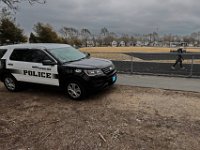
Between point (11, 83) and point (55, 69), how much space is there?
2283 millimetres

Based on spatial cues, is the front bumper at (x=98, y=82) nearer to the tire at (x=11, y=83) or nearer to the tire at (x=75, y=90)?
the tire at (x=75, y=90)

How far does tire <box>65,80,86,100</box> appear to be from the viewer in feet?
22.2

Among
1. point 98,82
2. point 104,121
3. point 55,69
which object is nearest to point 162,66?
point 98,82

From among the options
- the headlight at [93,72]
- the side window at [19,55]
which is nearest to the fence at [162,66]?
the headlight at [93,72]

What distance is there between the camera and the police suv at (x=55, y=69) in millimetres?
6746

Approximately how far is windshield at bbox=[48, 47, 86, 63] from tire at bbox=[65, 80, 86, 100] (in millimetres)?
824

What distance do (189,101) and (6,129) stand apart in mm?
4988

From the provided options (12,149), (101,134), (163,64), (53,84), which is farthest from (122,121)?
(163,64)

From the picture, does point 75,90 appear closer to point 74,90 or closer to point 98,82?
point 74,90

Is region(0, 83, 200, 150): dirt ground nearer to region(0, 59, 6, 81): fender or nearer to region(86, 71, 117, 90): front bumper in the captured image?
region(86, 71, 117, 90): front bumper

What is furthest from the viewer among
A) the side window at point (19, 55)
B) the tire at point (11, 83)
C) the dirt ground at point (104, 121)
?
the tire at point (11, 83)

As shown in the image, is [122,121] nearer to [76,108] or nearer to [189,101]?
[76,108]

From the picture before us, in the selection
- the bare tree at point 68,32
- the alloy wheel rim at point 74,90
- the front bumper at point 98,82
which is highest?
the bare tree at point 68,32

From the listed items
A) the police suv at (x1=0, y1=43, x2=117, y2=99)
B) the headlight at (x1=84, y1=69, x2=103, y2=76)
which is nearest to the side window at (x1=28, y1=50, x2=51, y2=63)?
the police suv at (x1=0, y1=43, x2=117, y2=99)
